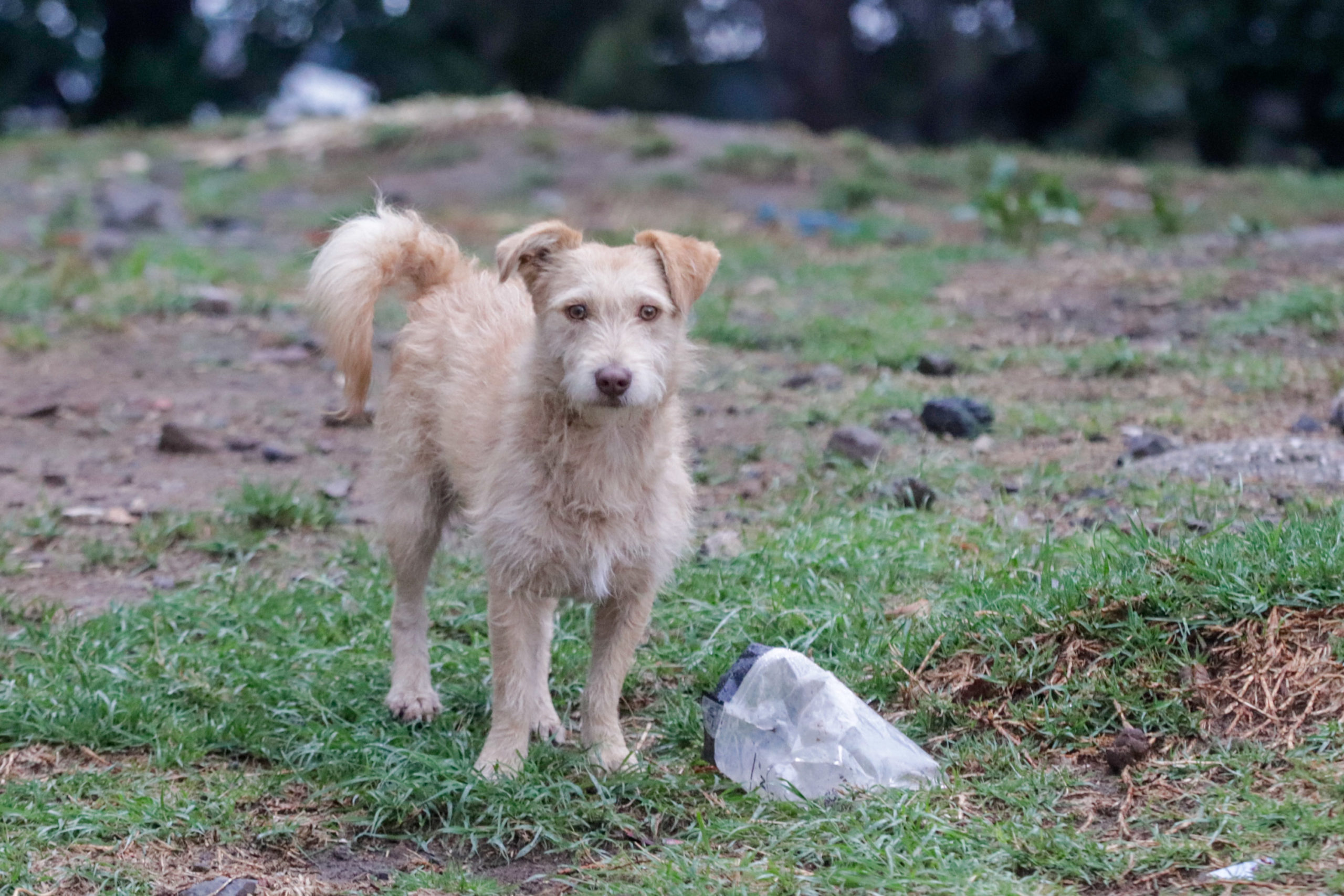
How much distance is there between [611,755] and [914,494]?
84.3 inches

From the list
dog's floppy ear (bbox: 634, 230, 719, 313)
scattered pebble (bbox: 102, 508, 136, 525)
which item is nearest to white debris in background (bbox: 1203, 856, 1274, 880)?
dog's floppy ear (bbox: 634, 230, 719, 313)

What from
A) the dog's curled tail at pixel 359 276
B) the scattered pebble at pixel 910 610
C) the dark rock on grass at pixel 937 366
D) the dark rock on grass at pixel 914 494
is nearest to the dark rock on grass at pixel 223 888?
the dog's curled tail at pixel 359 276

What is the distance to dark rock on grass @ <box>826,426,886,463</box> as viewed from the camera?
6.29 meters

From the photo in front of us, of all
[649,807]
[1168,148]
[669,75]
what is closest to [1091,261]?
[649,807]

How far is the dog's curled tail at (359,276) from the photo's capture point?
4.71 meters

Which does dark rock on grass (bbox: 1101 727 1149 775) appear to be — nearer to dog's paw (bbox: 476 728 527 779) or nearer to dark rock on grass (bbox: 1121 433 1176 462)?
dog's paw (bbox: 476 728 527 779)

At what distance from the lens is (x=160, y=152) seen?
55.8 ft

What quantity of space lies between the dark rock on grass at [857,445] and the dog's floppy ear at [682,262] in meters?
2.04

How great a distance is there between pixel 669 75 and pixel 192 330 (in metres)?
19.4

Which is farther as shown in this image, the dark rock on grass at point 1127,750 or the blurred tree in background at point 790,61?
the blurred tree in background at point 790,61

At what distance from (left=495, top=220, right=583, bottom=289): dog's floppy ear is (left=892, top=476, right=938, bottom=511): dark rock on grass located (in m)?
2.04

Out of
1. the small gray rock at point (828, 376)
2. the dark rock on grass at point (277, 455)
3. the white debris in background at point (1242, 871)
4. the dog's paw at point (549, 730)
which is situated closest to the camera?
the white debris in background at point (1242, 871)

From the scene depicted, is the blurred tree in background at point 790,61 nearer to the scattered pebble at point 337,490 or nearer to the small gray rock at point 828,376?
the small gray rock at point 828,376

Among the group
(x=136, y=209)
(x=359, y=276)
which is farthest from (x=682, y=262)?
(x=136, y=209)
